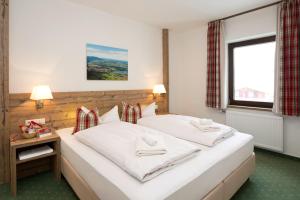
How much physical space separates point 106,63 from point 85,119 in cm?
120

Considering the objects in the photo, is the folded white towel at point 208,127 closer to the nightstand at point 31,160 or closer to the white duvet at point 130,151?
the white duvet at point 130,151

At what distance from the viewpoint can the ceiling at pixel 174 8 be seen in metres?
2.95

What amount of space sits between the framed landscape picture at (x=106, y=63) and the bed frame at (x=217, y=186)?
5.08ft

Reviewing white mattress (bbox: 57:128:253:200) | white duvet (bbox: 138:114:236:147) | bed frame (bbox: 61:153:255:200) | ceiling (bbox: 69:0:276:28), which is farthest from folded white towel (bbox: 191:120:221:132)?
ceiling (bbox: 69:0:276:28)

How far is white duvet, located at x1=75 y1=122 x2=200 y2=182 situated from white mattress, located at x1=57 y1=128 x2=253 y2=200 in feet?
0.16

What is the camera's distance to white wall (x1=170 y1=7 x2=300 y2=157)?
9.99 feet

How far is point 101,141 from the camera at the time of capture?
195 cm

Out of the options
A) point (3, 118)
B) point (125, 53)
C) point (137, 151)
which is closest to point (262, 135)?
point (137, 151)

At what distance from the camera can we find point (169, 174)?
1.43 m

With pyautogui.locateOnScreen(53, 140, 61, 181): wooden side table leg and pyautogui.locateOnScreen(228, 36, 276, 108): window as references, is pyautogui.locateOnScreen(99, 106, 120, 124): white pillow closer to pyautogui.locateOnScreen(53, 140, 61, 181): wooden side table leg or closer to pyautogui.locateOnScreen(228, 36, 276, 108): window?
pyautogui.locateOnScreen(53, 140, 61, 181): wooden side table leg

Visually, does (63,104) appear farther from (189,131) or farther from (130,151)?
(189,131)

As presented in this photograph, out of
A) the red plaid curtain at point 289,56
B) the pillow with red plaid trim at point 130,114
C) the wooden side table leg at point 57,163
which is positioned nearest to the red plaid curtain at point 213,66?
the red plaid curtain at point 289,56

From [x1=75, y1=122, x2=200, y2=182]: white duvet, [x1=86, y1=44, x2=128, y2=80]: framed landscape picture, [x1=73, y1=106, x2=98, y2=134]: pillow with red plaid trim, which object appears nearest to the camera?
[x1=75, y1=122, x2=200, y2=182]: white duvet

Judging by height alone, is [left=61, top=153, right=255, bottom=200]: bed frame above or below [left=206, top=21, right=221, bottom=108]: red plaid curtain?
below
